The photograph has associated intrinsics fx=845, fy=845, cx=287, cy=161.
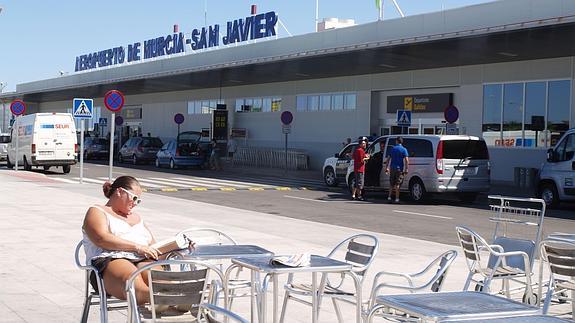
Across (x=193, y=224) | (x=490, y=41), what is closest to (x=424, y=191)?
(x=490, y=41)

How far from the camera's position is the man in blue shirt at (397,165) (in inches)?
906

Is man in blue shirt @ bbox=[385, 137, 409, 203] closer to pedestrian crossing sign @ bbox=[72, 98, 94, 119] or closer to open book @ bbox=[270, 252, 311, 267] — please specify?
pedestrian crossing sign @ bbox=[72, 98, 94, 119]

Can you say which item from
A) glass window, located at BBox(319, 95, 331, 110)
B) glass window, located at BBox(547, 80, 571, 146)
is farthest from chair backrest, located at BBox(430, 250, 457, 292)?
glass window, located at BBox(319, 95, 331, 110)

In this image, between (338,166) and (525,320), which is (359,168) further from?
(525,320)

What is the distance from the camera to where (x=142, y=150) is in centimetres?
4669

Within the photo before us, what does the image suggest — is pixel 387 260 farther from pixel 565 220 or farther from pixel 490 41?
pixel 490 41

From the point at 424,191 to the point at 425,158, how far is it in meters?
0.93

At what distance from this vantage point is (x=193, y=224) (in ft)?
50.2

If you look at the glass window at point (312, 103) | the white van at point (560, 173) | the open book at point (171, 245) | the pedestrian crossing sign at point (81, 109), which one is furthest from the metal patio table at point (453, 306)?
the glass window at point (312, 103)

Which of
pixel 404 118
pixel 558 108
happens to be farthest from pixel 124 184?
pixel 558 108

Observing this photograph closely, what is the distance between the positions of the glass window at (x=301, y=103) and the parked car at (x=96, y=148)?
14330mm

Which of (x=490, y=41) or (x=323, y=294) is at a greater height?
(x=490, y=41)

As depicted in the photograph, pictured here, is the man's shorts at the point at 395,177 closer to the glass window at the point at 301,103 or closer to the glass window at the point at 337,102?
the glass window at the point at 337,102

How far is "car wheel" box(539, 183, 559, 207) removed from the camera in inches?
898
